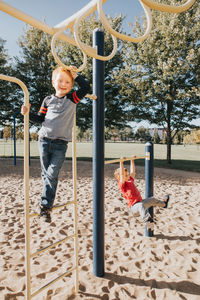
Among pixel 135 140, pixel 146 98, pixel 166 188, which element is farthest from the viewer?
pixel 135 140

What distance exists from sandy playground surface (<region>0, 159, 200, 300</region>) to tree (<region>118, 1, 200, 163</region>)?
917 cm

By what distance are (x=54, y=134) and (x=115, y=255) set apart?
2.29m

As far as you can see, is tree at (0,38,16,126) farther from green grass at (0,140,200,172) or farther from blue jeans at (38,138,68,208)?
blue jeans at (38,138,68,208)

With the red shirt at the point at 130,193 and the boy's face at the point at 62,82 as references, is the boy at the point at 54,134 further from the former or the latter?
the red shirt at the point at 130,193

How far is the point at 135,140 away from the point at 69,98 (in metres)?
87.3

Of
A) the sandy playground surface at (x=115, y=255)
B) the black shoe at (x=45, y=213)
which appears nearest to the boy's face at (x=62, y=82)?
the black shoe at (x=45, y=213)

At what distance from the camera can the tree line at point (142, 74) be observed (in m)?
12.5

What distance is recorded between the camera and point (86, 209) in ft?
17.7

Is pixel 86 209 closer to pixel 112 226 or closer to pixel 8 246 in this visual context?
pixel 112 226

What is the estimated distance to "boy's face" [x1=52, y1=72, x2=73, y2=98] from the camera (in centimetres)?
207

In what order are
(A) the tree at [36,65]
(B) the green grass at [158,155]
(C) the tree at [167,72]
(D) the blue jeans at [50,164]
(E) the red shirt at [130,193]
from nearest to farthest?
(D) the blue jeans at [50,164] < (E) the red shirt at [130,193] < (C) the tree at [167,72] < (B) the green grass at [158,155] < (A) the tree at [36,65]

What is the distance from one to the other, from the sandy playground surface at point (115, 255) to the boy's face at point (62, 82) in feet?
7.20

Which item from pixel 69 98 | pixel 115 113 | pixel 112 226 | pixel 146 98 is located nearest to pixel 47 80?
pixel 115 113

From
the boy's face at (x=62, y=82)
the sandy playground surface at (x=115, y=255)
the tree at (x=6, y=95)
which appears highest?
the tree at (x=6, y=95)
